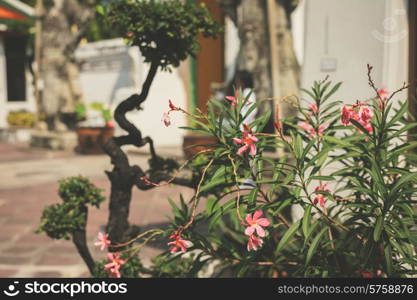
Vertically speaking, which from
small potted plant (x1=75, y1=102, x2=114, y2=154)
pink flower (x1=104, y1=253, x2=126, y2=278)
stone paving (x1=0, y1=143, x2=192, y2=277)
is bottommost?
stone paving (x1=0, y1=143, x2=192, y2=277)

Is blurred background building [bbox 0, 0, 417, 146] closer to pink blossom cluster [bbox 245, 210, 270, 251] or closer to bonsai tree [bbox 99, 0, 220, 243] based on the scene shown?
bonsai tree [bbox 99, 0, 220, 243]

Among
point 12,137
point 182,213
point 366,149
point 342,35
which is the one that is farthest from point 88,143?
point 366,149

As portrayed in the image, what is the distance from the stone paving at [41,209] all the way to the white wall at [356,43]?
1.90 m

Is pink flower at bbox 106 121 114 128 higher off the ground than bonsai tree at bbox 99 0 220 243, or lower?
lower

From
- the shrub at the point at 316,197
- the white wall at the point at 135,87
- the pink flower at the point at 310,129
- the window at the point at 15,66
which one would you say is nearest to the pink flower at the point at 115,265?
the shrub at the point at 316,197

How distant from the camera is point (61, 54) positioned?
13.8m

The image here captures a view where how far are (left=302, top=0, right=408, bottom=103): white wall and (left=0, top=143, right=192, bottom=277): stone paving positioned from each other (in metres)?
1.90

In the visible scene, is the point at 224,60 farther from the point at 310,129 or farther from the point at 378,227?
the point at 378,227

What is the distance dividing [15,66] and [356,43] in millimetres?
15759

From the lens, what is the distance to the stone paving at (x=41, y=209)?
4754 mm

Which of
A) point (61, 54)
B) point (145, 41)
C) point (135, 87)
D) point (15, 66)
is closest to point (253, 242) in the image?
point (145, 41)

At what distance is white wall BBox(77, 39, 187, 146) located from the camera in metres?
13.1

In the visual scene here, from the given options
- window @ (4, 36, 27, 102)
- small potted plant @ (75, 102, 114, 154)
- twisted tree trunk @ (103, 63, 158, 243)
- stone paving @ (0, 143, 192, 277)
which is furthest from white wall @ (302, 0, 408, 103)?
window @ (4, 36, 27, 102)

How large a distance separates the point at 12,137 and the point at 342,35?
553 inches
